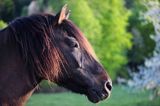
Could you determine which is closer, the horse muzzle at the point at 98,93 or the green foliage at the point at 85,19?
the horse muzzle at the point at 98,93

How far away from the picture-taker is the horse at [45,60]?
3508 millimetres

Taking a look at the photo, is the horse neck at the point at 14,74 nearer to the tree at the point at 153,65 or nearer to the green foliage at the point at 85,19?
the tree at the point at 153,65

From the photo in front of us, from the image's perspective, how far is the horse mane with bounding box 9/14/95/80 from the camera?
3.51m

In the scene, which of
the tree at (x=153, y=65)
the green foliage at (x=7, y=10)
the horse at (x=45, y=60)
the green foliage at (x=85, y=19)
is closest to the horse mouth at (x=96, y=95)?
the horse at (x=45, y=60)

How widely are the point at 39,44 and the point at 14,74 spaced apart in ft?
0.80

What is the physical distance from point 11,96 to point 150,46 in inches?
950

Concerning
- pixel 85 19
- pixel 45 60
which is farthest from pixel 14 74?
pixel 85 19

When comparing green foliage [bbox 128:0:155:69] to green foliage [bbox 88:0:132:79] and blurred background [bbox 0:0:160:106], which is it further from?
green foliage [bbox 88:0:132:79]

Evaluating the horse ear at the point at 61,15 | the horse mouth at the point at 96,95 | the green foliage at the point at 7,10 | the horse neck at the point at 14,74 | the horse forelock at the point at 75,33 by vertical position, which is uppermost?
the horse ear at the point at 61,15

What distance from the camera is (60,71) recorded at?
3.58 meters

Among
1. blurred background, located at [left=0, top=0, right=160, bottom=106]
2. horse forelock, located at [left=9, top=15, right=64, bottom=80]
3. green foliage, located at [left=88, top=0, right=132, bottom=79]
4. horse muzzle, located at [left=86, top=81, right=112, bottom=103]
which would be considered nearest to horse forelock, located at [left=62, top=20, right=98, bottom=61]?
horse forelock, located at [left=9, top=15, right=64, bottom=80]

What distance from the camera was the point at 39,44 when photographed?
3.54 meters

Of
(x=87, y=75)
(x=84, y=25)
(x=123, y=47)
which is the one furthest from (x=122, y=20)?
(x=87, y=75)

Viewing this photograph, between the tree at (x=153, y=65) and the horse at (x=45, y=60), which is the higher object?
the horse at (x=45, y=60)
